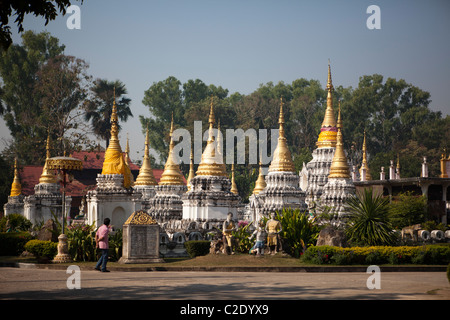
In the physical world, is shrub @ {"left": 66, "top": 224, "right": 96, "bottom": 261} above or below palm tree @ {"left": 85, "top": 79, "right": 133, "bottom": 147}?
below

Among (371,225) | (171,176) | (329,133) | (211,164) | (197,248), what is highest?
(329,133)

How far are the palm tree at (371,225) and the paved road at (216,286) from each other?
4825 mm

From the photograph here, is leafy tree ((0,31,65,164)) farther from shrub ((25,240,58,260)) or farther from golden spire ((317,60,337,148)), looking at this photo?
shrub ((25,240,58,260))

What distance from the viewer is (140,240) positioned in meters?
24.6

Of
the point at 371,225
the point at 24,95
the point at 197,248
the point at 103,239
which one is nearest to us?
the point at 103,239

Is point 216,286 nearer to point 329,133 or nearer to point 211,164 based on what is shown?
point 211,164

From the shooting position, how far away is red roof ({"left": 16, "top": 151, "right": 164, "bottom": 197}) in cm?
6712

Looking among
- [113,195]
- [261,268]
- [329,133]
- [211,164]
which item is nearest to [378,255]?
[261,268]

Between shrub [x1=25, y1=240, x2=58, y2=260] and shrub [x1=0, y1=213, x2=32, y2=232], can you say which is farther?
shrub [x1=0, y1=213, x2=32, y2=232]

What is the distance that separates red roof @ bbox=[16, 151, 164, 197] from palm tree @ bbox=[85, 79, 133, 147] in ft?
14.3

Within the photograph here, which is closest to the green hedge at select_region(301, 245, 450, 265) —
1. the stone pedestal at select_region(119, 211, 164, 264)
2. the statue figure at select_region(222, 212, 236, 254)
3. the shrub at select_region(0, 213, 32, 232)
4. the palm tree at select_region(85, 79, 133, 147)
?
the statue figure at select_region(222, 212, 236, 254)

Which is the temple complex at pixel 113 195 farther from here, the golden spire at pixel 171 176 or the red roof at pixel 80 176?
the red roof at pixel 80 176

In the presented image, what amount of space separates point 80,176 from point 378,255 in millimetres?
50948

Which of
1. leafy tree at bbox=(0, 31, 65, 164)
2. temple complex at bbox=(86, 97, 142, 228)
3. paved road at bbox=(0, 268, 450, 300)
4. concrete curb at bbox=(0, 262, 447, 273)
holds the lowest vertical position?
concrete curb at bbox=(0, 262, 447, 273)
